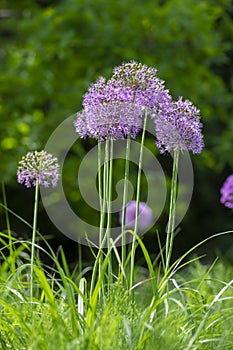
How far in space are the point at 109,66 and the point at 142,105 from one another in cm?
412

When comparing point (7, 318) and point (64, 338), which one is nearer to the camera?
point (64, 338)

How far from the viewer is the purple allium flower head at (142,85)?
2.06m

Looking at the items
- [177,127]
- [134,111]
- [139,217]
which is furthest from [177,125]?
[139,217]

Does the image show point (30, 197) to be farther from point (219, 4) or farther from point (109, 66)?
point (219, 4)

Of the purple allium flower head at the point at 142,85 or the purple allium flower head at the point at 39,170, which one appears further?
the purple allium flower head at the point at 39,170

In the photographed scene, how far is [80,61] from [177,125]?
424cm

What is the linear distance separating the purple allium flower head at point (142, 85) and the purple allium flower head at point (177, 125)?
36 mm

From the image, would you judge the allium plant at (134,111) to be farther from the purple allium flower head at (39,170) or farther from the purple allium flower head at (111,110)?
the purple allium flower head at (39,170)

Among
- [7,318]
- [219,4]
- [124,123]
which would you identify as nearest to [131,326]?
[7,318]

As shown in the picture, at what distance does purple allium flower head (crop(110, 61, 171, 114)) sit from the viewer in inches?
81.1

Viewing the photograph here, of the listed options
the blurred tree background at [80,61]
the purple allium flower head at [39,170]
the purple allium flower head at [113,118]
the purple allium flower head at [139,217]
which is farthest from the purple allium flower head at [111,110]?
the blurred tree background at [80,61]

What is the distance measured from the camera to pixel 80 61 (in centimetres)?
618

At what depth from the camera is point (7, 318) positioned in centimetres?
197

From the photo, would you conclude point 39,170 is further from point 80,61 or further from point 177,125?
point 80,61
